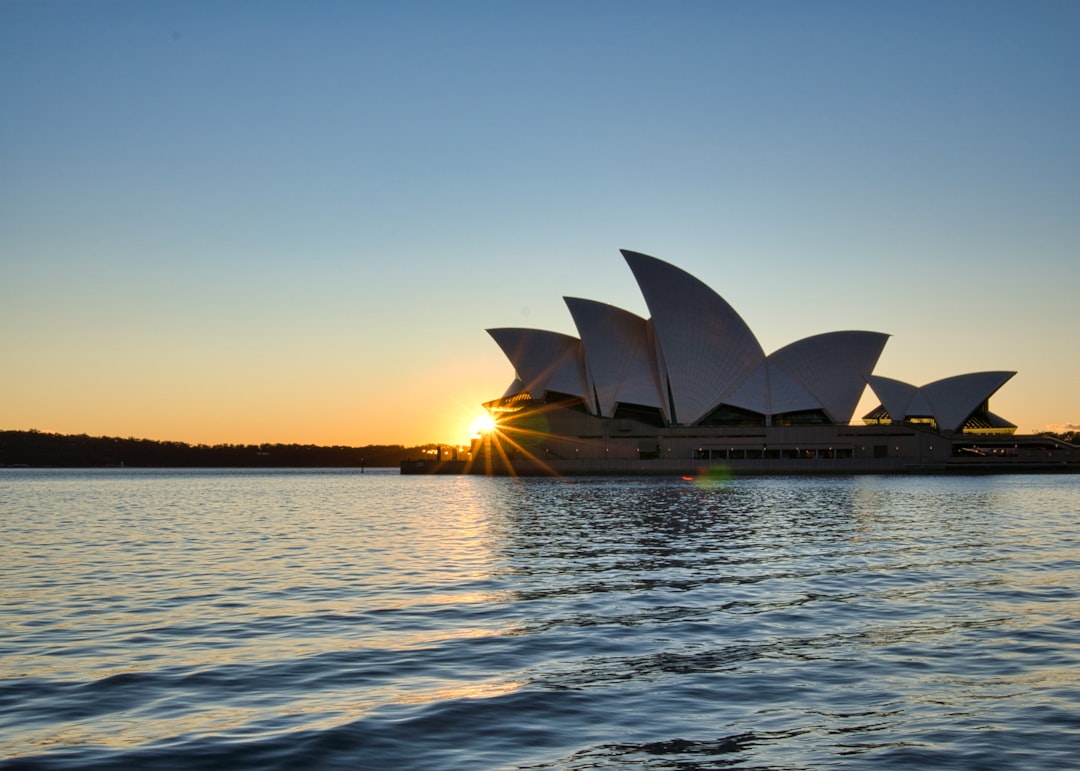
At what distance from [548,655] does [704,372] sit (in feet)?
273

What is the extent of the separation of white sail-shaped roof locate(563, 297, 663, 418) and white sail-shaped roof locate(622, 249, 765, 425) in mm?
2049

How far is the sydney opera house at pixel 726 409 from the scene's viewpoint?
92.7 metres

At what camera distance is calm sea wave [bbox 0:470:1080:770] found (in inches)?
295

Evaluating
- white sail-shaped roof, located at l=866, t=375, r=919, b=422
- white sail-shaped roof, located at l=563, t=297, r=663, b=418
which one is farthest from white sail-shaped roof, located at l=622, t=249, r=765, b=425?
white sail-shaped roof, located at l=866, t=375, r=919, b=422

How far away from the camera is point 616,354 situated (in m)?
92.9

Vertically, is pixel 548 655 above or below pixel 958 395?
below

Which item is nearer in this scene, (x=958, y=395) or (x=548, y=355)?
(x=548, y=355)

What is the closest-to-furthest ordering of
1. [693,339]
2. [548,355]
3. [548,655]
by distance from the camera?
[548,655]
[693,339]
[548,355]

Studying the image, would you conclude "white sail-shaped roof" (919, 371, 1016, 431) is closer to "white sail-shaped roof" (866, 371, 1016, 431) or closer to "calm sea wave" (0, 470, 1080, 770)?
"white sail-shaped roof" (866, 371, 1016, 431)

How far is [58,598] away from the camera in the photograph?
16.2 metres

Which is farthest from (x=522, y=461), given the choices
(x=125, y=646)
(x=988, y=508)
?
(x=125, y=646)

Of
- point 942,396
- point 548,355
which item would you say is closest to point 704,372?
point 548,355

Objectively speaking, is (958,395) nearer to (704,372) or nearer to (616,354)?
(704,372)

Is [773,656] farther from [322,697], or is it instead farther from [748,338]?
[748,338]
